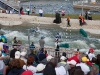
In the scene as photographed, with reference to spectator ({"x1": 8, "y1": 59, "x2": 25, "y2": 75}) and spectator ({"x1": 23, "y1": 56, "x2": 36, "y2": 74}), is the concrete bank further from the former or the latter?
spectator ({"x1": 8, "y1": 59, "x2": 25, "y2": 75})

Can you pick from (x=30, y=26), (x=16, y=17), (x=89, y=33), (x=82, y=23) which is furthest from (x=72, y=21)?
(x=16, y=17)

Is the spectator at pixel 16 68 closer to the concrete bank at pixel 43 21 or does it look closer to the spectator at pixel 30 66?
the spectator at pixel 30 66

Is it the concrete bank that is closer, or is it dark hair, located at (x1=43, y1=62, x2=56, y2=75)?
dark hair, located at (x1=43, y1=62, x2=56, y2=75)

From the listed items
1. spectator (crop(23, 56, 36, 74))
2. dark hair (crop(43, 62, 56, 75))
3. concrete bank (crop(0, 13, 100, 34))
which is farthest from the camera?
concrete bank (crop(0, 13, 100, 34))

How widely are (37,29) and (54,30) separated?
2168 millimetres

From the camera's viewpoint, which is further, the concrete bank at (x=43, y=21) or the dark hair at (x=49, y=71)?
the concrete bank at (x=43, y=21)

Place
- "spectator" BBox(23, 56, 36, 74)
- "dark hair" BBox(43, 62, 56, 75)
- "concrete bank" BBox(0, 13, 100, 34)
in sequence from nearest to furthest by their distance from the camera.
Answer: "dark hair" BBox(43, 62, 56, 75) → "spectator" BBox(23, 56, 36, 74) → "concrete bank" BBox(0, 13, 100, 34)

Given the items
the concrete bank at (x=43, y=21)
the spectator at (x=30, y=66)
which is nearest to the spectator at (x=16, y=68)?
the spectator at (x=30, y=66)

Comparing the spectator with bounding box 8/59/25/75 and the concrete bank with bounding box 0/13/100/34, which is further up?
the spectator with bounding box 8/59/25/75

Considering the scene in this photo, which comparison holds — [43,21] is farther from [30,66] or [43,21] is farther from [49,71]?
[49,71]

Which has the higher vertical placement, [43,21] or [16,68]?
[16,68]

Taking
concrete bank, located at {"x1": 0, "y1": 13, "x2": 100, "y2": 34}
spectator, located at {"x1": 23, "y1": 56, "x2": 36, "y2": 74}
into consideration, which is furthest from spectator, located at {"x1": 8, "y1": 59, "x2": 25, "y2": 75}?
concrete bank, located at {"x1": 0, "y1": 13, "x2": 100, "y2": 34}

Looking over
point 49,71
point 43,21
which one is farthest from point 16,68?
point 43,21

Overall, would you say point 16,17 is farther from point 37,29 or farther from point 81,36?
point 81,36
